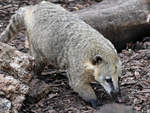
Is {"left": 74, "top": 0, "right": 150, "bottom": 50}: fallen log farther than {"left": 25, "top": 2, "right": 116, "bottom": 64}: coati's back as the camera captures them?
Yes

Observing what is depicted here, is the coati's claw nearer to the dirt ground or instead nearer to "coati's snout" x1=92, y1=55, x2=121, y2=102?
the dirt ground

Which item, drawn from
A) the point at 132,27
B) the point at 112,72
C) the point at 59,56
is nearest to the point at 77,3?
the point at 132,27

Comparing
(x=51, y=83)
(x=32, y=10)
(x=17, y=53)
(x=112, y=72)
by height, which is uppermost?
(x=32, y=10)

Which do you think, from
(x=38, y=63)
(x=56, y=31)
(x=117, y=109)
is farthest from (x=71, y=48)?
(x=117, y=109)

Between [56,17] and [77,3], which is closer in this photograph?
[56,17]

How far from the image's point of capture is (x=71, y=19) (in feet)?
19.2

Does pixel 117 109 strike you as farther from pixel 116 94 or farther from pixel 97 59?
pixel 97 59

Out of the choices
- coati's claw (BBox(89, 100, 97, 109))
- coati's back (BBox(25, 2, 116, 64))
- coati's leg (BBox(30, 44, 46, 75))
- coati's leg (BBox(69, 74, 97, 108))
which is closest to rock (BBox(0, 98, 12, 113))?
coati's leg (BBox(69, 74, 97, 108))

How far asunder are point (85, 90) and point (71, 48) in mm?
704

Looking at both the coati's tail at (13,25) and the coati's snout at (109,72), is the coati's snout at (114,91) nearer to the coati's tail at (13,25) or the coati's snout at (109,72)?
the coati's snout at (109,72)

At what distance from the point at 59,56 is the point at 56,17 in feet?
2.26

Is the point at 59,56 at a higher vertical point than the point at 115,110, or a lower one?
higher

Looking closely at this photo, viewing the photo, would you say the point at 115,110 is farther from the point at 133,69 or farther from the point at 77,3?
the point at 77,3

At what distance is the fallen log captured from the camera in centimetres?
717
